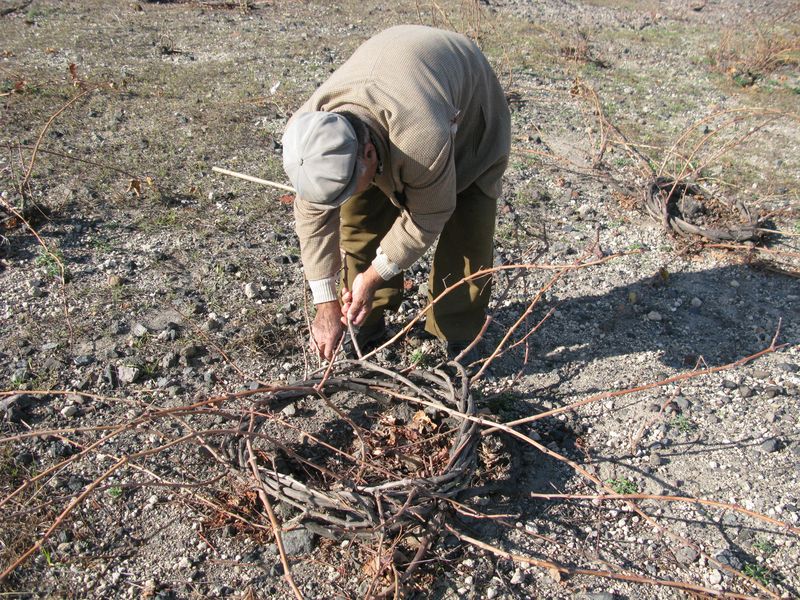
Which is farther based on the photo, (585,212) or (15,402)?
(585,212)

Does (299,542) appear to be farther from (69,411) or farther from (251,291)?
(251,291)

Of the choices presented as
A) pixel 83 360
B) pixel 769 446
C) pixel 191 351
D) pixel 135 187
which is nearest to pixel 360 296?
pixel 191 351

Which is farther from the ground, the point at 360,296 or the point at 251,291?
the point at 360,296

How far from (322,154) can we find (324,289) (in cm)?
69

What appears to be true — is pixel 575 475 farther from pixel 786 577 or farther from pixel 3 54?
pixel 3 54

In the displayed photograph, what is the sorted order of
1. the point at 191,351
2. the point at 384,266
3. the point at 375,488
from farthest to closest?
the point at 191,351
the point at 384,266
the point at 375,488

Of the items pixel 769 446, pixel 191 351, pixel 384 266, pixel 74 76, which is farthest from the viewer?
pixel 74 76

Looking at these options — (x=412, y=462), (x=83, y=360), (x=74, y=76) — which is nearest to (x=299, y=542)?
(x=412, y=462)

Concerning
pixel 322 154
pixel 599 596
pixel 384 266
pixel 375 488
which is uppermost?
pixel 322 154

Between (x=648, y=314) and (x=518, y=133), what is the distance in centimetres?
215

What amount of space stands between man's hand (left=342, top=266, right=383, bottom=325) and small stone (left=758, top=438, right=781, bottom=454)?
169cm

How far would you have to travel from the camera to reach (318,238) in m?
2.24

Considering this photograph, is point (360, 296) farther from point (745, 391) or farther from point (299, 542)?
point (745, 391)

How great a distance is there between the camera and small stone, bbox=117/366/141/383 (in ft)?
8.98
